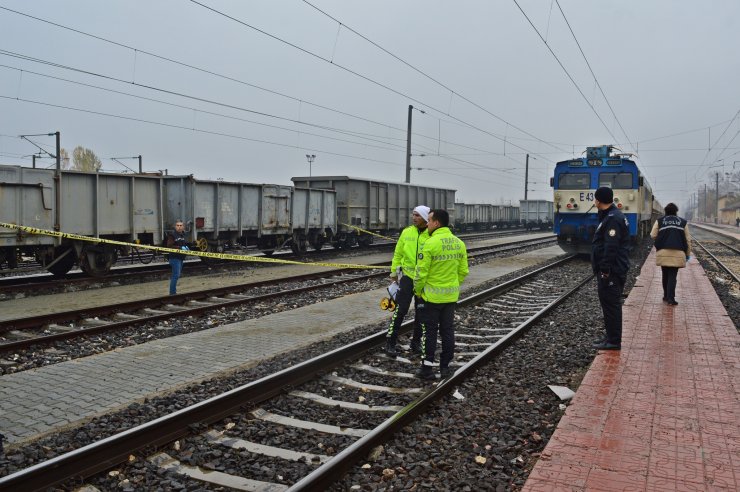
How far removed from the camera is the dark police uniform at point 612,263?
259 inches

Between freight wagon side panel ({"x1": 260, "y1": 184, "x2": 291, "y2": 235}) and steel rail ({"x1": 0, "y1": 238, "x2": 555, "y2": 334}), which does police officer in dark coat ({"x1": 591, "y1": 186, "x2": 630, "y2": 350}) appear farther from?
freight wagon side panel ({"x1": 260, "y1": 184, "x2": 291, "y2": 235})

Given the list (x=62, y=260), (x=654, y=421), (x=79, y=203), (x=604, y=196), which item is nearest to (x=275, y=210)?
(x=79, y=203)

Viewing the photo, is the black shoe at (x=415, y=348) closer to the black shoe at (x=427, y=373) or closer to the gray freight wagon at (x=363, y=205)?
the black shoe at (x=427, y=373)

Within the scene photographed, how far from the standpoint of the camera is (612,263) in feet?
21.6

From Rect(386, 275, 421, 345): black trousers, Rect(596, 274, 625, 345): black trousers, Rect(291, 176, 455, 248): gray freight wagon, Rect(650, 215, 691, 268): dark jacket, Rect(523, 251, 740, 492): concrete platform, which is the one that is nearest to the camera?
Rect(523, 251, 740, 492): concrete platform

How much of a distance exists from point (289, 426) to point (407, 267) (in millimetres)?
2354

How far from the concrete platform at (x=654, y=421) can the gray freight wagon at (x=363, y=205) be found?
1667 cm

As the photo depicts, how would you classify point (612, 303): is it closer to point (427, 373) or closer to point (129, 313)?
point (427, 373)

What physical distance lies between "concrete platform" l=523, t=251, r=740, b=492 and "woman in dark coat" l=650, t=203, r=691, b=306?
6.64ft

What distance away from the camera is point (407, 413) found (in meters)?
4.63

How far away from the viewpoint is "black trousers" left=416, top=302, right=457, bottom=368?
5879 millimetres

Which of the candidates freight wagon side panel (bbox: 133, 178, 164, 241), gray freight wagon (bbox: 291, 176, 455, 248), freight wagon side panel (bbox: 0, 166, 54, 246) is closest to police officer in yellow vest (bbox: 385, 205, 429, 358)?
freight wagon side panel (bbox: 0, 166, 54, 246)

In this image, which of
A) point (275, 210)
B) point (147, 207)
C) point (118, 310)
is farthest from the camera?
point (275, 210)

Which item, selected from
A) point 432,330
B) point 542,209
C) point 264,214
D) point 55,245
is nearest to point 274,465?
point 432,330
